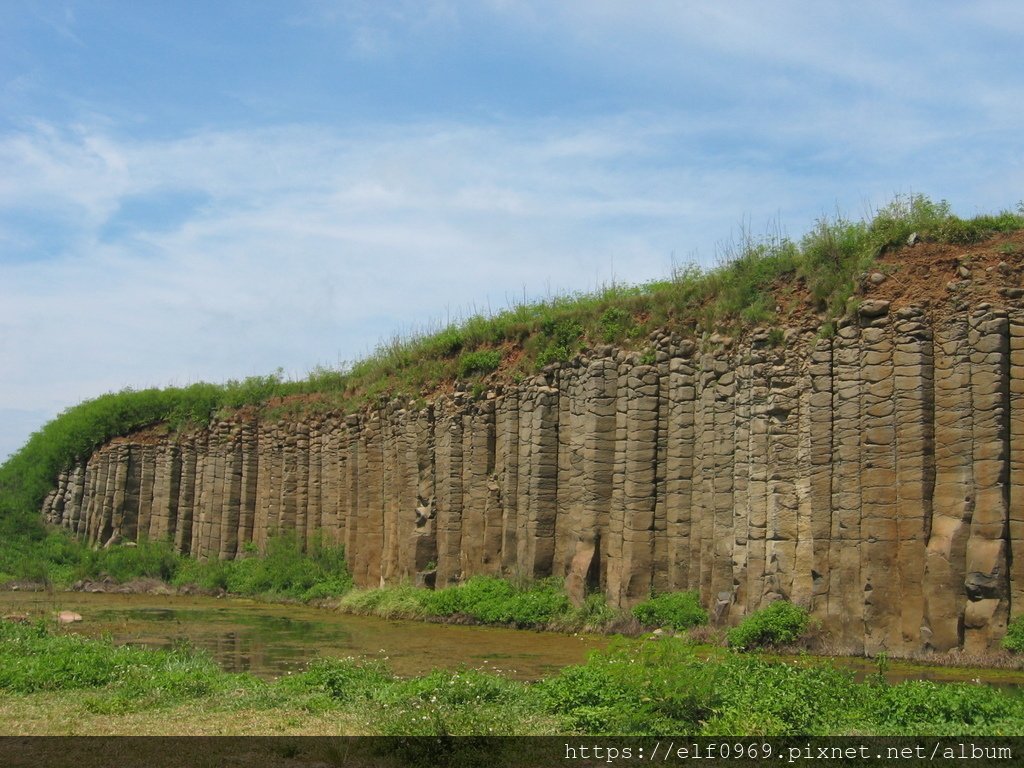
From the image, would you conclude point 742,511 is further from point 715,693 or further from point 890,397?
point 715,693

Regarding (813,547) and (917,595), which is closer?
(917,595)

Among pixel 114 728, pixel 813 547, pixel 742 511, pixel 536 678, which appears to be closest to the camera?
pixel 114 728

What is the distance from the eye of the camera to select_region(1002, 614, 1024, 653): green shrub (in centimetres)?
1464

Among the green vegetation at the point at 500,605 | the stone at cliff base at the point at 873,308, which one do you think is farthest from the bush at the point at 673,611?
the stone at cliff base at the point at 873,308

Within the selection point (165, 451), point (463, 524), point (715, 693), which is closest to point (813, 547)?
point (715, 693)

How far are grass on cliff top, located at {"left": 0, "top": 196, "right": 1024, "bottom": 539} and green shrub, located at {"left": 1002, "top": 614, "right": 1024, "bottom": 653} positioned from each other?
19.8 feet

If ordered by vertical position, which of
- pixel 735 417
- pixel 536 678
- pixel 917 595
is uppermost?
pixel 735 417

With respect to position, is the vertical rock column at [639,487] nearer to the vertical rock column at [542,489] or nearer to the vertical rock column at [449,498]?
the vertical rock column at [542,489]

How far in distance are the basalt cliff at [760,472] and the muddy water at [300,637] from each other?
237 centimetres

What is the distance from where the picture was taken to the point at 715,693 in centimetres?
1042

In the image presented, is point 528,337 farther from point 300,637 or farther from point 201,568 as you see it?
point 201,568

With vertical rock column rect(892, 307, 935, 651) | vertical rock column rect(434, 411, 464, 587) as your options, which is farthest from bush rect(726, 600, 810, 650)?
vertical rock column rect(434, 411, 464, 587)

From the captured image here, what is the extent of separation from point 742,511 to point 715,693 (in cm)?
922

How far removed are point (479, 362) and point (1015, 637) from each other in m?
16.4
